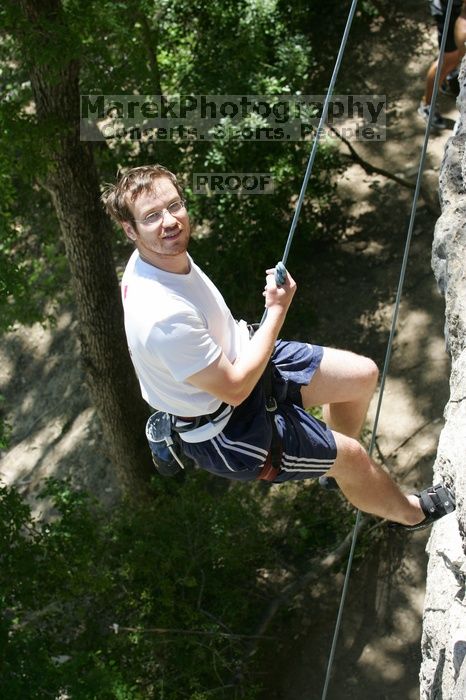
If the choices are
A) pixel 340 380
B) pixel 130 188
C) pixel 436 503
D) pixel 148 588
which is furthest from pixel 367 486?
pixel 148 588

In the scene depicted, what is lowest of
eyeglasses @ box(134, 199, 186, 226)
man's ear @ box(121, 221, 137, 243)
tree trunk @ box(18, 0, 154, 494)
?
tree trunk @ box(18, 0, 154, 494)

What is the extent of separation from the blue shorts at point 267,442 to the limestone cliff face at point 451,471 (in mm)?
427

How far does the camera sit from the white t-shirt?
9.41 feet

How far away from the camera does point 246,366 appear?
2957mm

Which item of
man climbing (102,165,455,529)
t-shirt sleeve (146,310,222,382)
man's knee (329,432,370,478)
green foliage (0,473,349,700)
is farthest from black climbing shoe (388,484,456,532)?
green foliage (0,473,349,700)

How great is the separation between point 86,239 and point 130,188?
3087 mm

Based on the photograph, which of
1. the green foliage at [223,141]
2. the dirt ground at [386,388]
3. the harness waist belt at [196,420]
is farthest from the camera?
the green foliage at [223,141]

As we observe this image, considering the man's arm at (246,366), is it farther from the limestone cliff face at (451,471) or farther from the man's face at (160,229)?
the limestone cliff face at (451,471)

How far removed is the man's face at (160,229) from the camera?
299cm

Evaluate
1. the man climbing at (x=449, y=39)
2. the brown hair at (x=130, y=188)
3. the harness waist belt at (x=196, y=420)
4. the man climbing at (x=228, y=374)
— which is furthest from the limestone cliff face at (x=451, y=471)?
the man climbing at (x=449, y=39)

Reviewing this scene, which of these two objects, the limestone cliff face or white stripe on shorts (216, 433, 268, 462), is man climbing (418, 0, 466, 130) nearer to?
the limestone cliff face

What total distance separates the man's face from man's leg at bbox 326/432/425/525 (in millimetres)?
914

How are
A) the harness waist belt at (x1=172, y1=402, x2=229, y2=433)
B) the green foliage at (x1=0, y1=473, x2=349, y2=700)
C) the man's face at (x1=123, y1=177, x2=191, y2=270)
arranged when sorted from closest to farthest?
1. the man's face at (x1=123, y1=177, x2=191, y2=270)
2. the harness waist belt at (x1=172, y1=402, x2=229, y2=433)
3. the green foliage at (x1=0, y1=473, x2=349, y2=700)

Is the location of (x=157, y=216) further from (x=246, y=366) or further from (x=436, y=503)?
(x=436, y=503)
